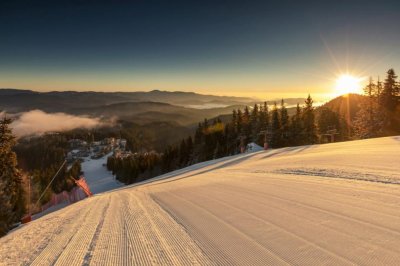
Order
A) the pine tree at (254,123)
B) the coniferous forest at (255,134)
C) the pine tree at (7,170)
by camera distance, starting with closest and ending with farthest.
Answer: the pine tree at (7,170) < the coniferous forest at (255,134) < the pine tree at (254,123)

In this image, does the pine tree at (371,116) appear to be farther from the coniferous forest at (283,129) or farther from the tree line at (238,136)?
the tree line at (238,136)

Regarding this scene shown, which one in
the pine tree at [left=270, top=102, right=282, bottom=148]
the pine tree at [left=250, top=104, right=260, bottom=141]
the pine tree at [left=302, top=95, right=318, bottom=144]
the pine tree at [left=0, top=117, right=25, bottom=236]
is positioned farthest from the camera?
the pine tree at [left=250, top=104, right=260, bottom=141]

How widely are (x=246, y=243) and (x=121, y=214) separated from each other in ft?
14.1

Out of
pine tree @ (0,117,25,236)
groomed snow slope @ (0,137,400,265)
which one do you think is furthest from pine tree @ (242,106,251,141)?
groomed snow slope @ (0,137,400,265)

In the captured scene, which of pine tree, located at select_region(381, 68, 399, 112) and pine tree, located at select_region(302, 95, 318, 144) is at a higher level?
pine tree, located at select_region(381, 68, 399, 112)

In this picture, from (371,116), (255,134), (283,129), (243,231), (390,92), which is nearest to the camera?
(243,231)

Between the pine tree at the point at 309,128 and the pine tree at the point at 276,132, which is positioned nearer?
the pine tree at the point at 309,128

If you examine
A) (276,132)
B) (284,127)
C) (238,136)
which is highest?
(284,127)

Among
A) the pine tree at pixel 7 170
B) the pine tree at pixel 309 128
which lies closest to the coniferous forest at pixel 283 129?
the pine tree at pixel 309 128

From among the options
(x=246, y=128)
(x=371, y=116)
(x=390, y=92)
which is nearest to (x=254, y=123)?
(x=246, y=128)

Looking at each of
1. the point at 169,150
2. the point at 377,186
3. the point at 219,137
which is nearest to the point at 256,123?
the point at 219,137

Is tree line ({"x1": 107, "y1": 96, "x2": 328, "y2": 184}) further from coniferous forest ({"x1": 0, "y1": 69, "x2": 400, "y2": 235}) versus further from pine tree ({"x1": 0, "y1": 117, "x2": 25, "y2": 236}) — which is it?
pine tree ({"x1": 0, "y1": 117, "x2": 25, "y2": 236})

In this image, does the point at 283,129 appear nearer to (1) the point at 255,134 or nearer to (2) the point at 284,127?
(2) the point at 284,127

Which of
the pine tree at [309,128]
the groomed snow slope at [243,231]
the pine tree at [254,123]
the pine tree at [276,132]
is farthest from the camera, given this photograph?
the pine tree at [254,123]
